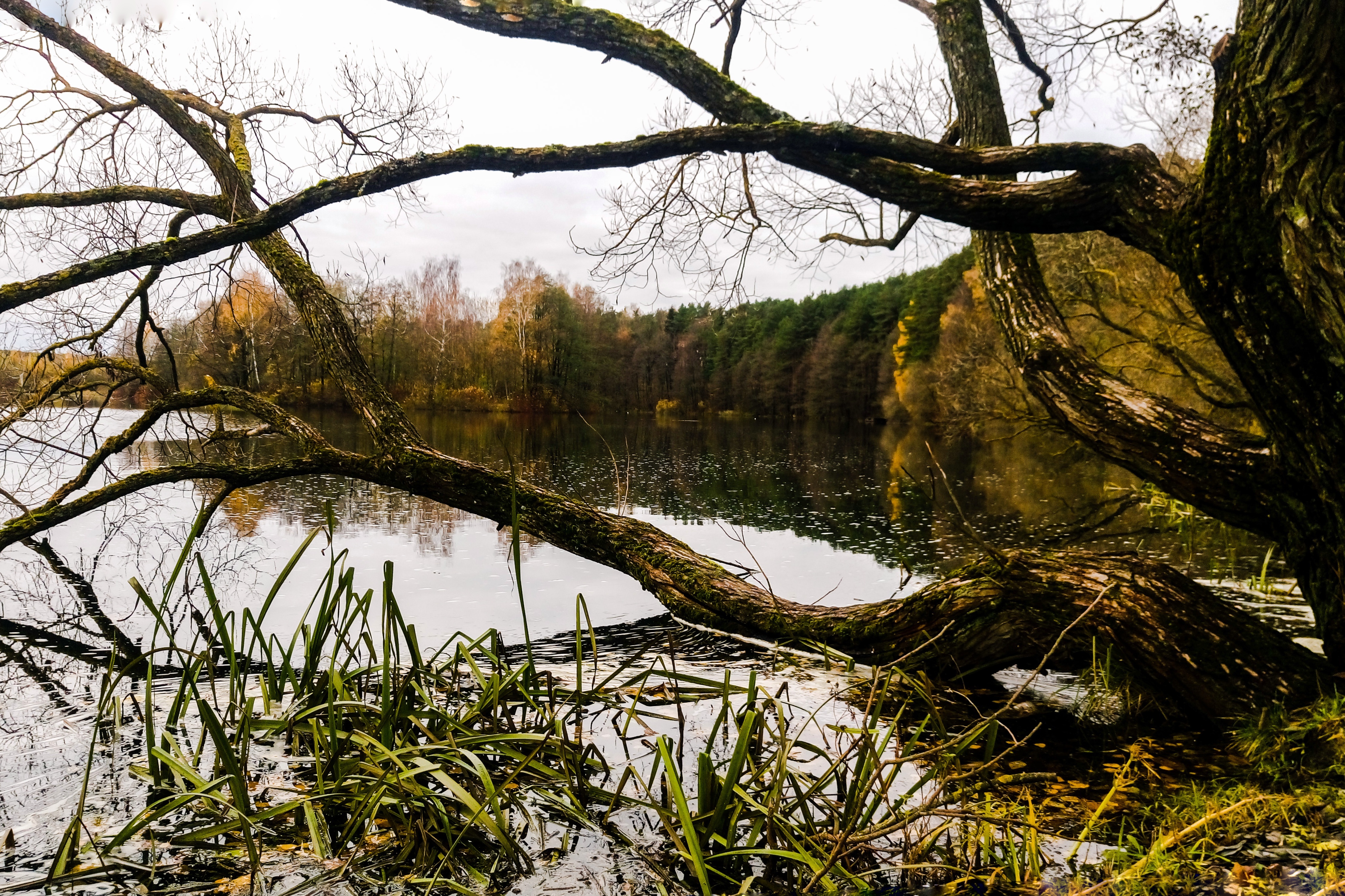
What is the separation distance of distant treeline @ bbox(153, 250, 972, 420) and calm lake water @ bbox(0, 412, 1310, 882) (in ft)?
5.73

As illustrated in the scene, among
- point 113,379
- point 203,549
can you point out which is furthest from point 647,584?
point 203,549

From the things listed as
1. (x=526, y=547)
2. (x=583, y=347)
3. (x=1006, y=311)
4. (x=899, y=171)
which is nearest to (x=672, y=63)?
(x=899, y=171)

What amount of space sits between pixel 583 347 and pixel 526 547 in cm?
3076

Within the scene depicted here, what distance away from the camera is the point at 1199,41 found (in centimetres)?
639

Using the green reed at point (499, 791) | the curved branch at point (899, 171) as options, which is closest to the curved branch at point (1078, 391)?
the curved branch at point (899, 171)

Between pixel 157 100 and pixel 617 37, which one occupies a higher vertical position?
pixel 157 100

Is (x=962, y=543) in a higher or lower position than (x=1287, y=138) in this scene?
lower

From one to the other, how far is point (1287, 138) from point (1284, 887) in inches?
110

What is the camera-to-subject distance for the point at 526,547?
963cm

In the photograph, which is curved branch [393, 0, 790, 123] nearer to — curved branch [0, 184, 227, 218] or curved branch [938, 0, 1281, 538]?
curved branch [938, 0, 1281, 538]

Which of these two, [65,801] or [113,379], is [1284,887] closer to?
[65,801]

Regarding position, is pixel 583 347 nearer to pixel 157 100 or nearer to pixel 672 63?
pixel 157 100

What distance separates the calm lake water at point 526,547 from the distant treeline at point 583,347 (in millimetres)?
1745

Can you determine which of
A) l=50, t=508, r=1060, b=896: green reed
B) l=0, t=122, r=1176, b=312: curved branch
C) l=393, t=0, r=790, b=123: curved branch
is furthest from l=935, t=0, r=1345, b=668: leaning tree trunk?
l=393, t=0, r=790, b=123: curved branch
